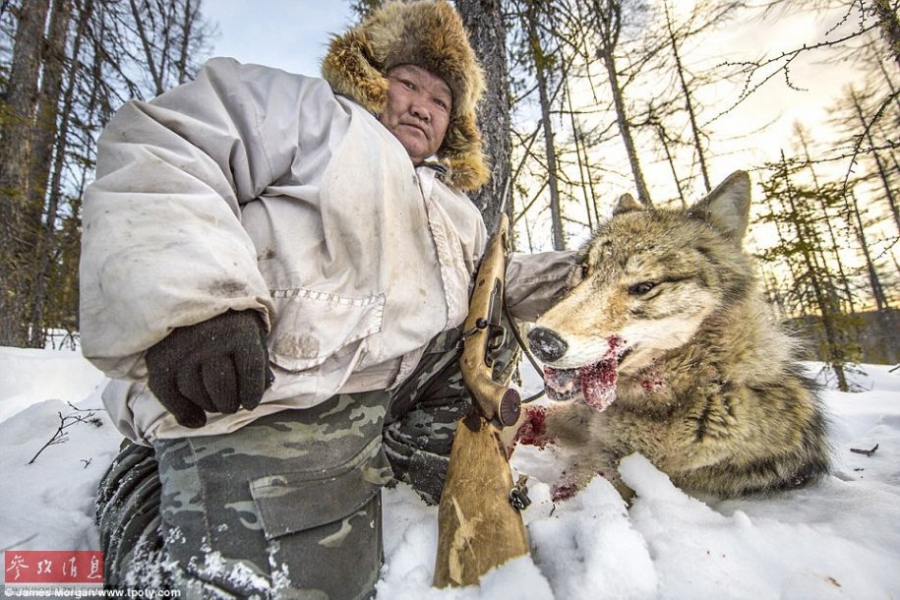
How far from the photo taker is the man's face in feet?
7.88

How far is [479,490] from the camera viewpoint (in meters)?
1.57

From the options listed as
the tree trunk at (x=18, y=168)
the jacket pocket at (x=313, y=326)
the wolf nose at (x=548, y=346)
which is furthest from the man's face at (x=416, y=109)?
the tree trunk at (x=18, y=168)

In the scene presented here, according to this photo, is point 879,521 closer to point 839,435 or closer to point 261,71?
point 839,435

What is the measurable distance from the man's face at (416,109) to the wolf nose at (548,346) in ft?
4.81

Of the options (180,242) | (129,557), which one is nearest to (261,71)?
(180,242)

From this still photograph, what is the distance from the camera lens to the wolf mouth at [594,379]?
5.76 ft

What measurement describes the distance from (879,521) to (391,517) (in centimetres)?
204

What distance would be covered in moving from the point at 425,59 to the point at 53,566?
10.5 ft

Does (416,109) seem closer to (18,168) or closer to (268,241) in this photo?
(268,241)

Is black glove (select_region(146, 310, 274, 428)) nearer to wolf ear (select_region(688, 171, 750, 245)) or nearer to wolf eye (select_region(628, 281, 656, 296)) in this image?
wolf eye (select_region(628, 281, 656, 296))

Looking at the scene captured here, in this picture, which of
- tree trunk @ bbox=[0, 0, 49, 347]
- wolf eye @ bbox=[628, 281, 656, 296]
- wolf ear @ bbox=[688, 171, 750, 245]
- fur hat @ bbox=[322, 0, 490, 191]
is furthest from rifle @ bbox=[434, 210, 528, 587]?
tree trunk @ bbox=[0, 0, 49, 347]

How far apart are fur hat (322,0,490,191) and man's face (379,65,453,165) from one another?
70 mm

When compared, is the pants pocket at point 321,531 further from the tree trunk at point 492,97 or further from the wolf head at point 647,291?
the tree trunk at point 492,97

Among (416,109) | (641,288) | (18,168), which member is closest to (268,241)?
(416,109)
